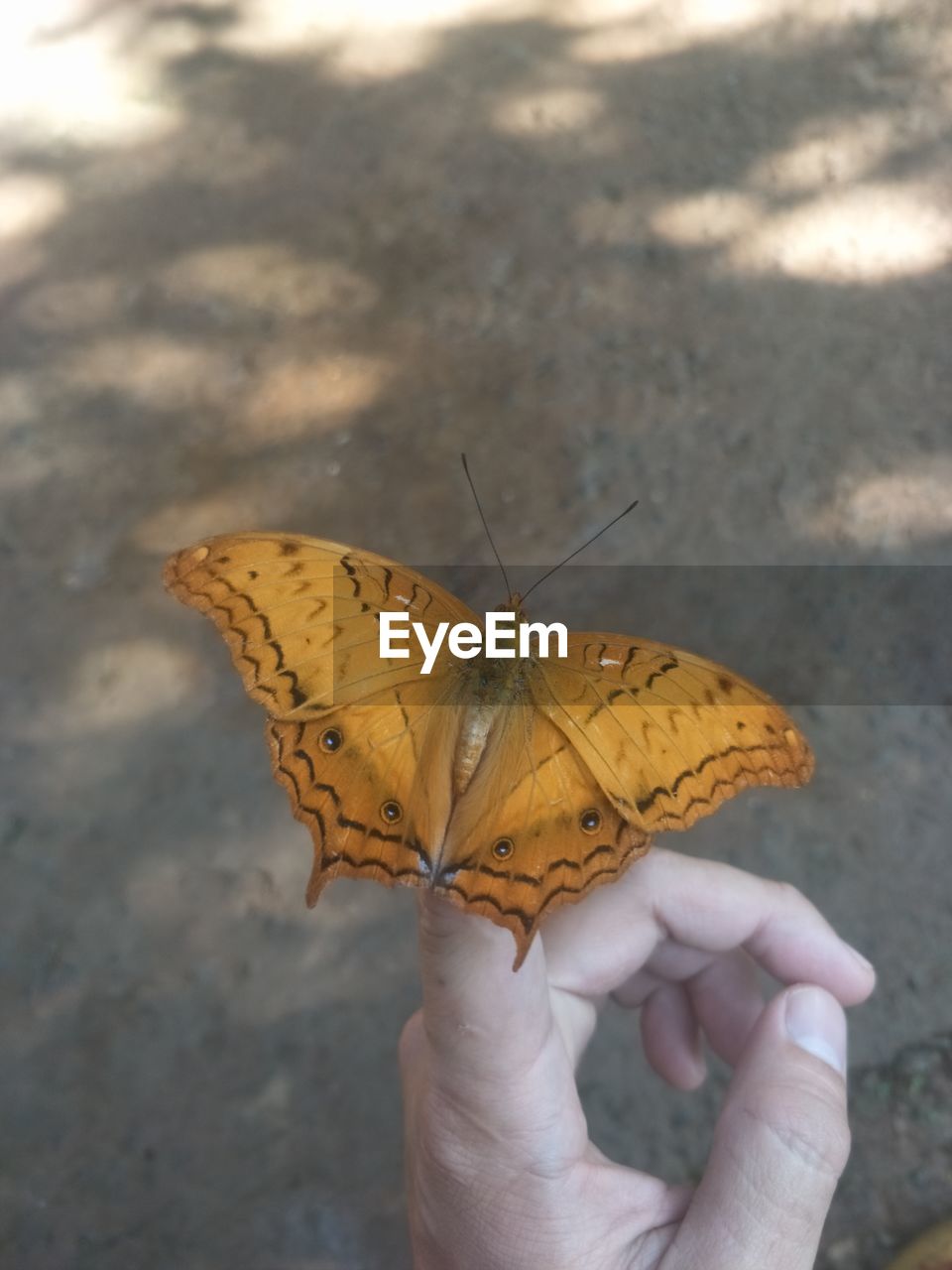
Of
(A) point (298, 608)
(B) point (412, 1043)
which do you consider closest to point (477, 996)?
(B) point (412, 1043)

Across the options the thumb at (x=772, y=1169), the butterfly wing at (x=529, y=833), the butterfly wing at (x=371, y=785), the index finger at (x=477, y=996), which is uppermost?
the butterfly wing at (x=371, y=785)

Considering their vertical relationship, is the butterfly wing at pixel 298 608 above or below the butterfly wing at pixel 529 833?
above

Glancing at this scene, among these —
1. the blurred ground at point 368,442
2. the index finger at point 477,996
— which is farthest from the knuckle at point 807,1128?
the blurred ground at point 368,442

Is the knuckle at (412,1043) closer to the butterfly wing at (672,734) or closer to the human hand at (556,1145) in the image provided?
the human hand at (556,1145)

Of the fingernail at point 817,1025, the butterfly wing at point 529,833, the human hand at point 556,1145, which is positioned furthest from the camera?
the fingernail at point 817,1025

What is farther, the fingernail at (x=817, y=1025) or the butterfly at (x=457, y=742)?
the fingernail at (x=817, y=1025)

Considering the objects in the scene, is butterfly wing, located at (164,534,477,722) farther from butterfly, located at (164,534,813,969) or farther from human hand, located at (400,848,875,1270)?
human hand, located at (400,848,875,1270)

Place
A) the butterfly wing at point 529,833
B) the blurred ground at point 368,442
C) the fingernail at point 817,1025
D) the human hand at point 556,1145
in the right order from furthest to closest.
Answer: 1. the blurred ground at point 368,442
2. the fingernail at point 817,1025
3. the human hand at point 556,1145
4. the butterfly wing at point 529,833
